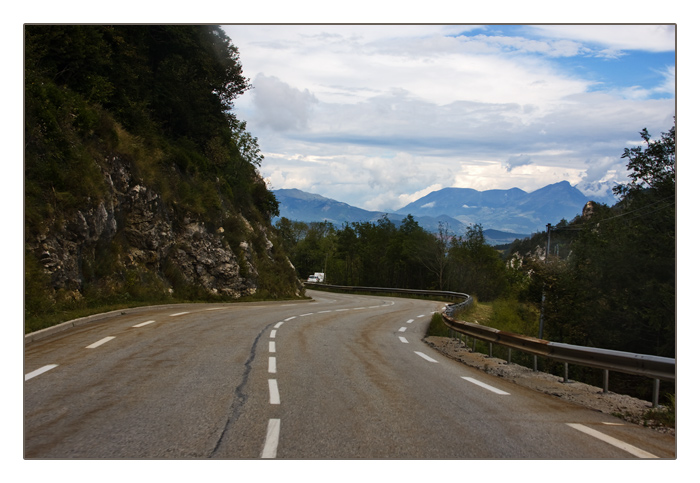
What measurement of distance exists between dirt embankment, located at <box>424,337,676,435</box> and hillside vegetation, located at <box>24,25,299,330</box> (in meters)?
9.43

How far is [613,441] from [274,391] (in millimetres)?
4097

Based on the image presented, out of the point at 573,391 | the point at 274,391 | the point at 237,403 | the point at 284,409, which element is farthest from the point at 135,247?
the point at 573,391

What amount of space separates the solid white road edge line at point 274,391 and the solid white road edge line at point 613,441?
Answer: 343 cm

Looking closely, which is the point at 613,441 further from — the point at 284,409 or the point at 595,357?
the point at 284,409

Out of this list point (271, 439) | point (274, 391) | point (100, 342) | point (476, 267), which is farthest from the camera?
point (476, 267)

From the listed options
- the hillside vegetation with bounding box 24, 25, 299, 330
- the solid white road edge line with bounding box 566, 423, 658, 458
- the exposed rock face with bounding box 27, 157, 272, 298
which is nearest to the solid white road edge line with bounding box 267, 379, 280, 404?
the solid white road edge line with bounding box 566, 423, 658, 458

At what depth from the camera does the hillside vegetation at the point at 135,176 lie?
54.0 ft

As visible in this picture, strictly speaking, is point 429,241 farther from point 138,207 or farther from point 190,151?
point 138,207

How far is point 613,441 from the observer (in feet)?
17.3

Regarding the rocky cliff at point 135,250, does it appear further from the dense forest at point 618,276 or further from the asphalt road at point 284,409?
the dense forest at point 618,276

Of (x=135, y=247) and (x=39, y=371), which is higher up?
(x=135, y=247)

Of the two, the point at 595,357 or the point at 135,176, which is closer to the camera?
the point at 595,357

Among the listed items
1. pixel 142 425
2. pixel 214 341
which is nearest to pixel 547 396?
pixel 142 425

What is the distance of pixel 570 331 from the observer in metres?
35.2
